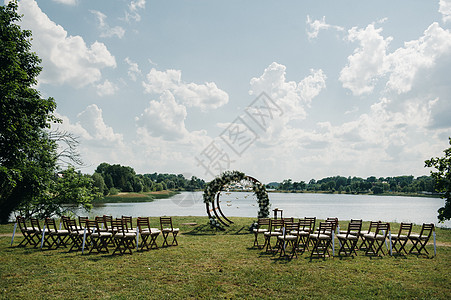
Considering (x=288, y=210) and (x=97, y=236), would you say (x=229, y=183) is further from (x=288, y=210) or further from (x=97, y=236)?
(x=288, y=210)

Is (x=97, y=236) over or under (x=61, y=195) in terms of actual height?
under

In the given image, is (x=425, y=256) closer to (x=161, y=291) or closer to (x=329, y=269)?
(x=329, y=269)

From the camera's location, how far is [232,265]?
798 cm

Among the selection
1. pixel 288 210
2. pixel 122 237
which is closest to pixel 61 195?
pixel 122 237

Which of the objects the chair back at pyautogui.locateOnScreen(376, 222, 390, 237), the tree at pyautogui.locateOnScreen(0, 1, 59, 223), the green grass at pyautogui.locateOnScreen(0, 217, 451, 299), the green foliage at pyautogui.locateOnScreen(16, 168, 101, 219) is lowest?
the green grass at pyautogui.locateOnScreen(0, 217, 451, 299)

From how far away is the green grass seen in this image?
591 cm

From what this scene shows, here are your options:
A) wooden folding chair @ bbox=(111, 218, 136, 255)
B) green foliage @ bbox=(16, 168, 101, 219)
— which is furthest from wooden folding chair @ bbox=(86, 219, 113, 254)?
green foliage @ bbox=(16, 168, 101, 219)

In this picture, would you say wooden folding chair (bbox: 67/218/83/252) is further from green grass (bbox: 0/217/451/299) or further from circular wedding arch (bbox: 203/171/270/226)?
circular wedding arch (bbox: 203/171/270/226)

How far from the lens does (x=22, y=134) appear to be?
1336 centimetres

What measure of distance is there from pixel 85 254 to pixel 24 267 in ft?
5.90

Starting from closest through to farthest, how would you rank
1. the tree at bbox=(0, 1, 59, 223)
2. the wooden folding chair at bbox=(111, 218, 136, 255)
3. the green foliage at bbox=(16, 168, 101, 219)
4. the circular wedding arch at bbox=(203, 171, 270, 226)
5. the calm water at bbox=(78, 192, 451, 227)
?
the wooden folding chair at bbox=(111, 218, 136, 255)
the tree at bbox=(0, 1, 59, 223)
the circular wedding arch at bbox=(203, 171, 270, 226)
the green foliage at bbox=(16, 168, 101, 219)
the calm water at bbox=(78, 192, 451, 227)

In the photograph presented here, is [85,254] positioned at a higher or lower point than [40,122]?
lower

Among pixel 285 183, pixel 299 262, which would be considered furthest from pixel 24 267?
pixel 285 183

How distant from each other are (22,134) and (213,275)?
11565mm
